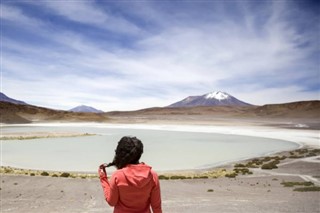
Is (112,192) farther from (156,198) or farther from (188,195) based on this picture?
(188,195)

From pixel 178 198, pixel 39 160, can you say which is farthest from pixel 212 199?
pixel 39 160

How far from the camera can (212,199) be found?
12.4 metres

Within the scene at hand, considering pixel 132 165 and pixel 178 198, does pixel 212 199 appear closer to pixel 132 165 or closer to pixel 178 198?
pixel 178 198

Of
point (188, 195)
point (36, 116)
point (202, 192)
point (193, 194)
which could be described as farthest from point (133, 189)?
point (36, 116)

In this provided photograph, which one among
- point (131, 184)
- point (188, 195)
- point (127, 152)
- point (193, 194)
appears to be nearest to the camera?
point (131, 184)

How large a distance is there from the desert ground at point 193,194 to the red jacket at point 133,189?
23.8 feet

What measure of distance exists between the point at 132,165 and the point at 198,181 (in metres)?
14.9

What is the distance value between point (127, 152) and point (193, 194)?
35.8 feet

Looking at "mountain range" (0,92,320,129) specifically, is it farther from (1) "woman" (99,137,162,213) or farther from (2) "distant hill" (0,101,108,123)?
(1) "woman" (99,137,162,213)

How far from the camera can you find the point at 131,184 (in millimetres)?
3330

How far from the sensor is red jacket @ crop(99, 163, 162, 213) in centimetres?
333

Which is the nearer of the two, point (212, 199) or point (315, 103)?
point (212, 199)

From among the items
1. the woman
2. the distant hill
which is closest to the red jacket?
the woman

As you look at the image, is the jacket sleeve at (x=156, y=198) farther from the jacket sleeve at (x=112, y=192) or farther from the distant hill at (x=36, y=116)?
the distant hill at (x=36, y=116)
